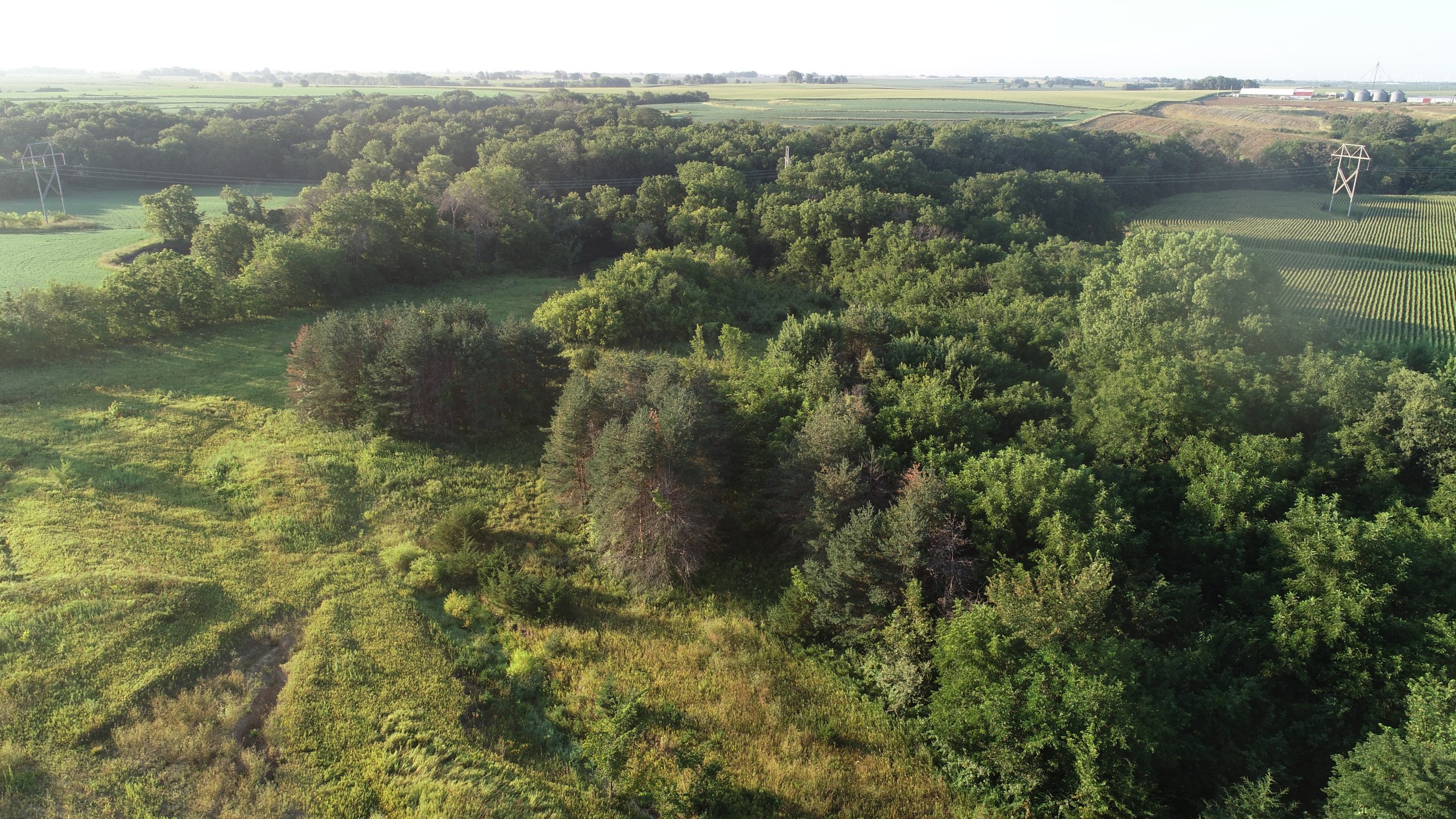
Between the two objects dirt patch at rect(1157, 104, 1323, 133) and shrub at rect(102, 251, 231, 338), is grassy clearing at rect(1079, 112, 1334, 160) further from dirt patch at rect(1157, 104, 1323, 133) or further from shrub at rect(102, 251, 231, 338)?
shrub at rect(102, 251, 231, 338)

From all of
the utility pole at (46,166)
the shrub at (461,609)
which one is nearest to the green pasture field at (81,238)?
the utility pole at (46,166)

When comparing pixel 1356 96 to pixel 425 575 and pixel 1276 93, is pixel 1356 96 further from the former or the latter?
pixel 425 575

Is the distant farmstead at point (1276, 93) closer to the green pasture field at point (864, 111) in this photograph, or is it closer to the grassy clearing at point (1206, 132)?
the grassy clearing at point (1206, 132)

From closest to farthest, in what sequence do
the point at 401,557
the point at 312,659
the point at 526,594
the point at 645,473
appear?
the point at 312,659
the point at 526,594
the point at 645,473
the point at 401,557

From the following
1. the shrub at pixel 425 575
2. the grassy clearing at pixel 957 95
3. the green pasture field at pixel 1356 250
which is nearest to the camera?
the shrub at pixel 425 575

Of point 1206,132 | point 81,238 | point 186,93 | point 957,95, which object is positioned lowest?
point 81,238

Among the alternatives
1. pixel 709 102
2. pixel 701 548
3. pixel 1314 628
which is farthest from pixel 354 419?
pixel 709 102

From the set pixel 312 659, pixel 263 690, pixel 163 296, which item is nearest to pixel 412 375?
pixel 312 659
